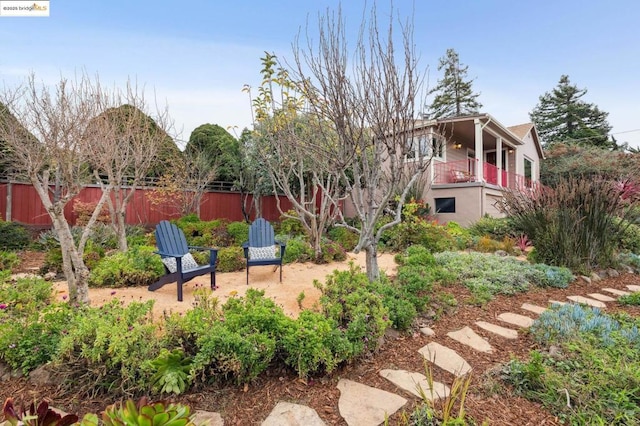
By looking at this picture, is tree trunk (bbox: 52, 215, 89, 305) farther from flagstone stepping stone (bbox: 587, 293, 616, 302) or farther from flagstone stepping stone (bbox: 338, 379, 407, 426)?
flagstone stepping stone (bbox: 587, 293, 616, 302)

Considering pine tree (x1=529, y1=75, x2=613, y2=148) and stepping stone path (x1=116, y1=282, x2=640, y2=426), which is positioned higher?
pine tree (x1=529, y1=75, x2=613, y2=148)

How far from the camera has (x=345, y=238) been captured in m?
7.90

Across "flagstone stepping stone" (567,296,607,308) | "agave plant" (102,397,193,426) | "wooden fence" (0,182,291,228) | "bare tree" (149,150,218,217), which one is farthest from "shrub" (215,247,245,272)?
"wooden fence" (0,182,291,228)

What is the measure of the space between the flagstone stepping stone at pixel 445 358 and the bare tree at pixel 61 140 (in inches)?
117

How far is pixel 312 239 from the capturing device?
21.1 feet

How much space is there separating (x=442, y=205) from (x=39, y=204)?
13242 millimetres

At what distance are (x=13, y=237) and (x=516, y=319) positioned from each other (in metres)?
9.68

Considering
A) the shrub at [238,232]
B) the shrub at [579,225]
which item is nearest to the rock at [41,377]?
the shrub at [238,232]

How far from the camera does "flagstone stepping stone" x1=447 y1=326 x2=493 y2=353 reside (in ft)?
8.28

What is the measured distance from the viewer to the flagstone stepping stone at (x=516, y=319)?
9.94ft

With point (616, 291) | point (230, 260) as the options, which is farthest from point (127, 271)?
point (616, 291)

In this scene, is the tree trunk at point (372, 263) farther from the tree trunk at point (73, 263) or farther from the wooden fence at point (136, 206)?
the wooden fence at point (136, 206)

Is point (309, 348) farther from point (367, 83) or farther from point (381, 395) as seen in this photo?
point (367, 83)

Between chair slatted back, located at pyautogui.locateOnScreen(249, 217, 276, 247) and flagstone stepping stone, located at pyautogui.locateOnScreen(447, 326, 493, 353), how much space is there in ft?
10.2
